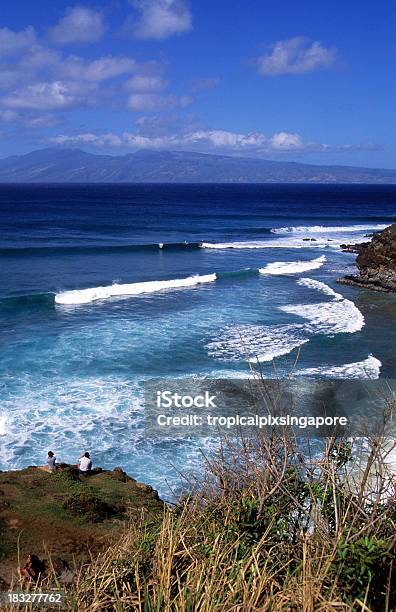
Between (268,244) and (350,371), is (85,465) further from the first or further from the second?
(268,244)

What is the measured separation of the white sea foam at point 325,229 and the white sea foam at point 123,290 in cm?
3011

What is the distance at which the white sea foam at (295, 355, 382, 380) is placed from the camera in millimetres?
19222

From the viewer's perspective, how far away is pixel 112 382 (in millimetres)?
19203

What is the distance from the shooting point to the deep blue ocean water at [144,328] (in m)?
16.0

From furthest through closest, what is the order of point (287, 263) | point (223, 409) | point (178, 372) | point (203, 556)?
point (287, 263) < point (178, 372) < point (223, 409) < point (203, 556)

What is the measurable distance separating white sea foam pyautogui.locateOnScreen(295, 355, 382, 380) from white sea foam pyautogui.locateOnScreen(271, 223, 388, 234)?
46072mm

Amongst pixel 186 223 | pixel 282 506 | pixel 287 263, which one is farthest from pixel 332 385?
pixel 186 223

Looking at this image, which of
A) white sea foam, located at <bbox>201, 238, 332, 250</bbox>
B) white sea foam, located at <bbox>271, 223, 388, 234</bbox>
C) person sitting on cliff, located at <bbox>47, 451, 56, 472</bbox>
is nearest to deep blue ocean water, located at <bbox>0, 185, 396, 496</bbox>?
white sea foam, located at <bbox>201, 238, 332, 250</bbox>

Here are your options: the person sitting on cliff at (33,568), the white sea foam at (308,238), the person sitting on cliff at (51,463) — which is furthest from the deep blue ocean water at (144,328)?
the person sitting on cliff at (33,568)

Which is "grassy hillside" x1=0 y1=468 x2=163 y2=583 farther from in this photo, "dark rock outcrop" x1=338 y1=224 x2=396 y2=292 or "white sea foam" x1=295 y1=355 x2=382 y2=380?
"dark rock outcrop" x1=338 y1=224 x2=396 y2=292

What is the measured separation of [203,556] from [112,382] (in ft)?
48.4

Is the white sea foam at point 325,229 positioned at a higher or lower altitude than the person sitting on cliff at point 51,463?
higher

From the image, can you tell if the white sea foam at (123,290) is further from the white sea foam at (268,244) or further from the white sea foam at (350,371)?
the white sea foam at (350,371)

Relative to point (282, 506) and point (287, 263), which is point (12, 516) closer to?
point (282, 506)
